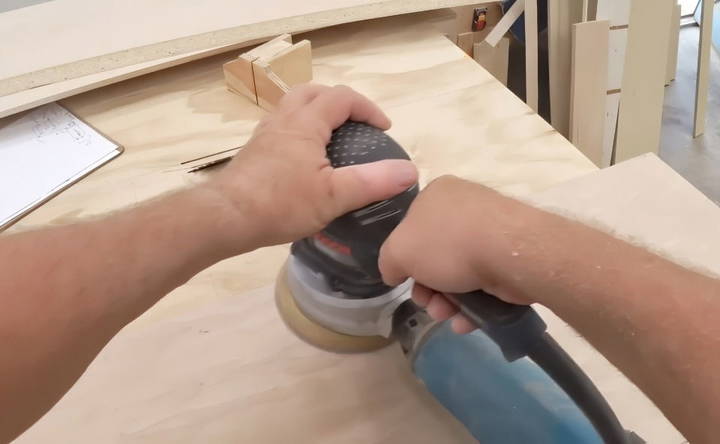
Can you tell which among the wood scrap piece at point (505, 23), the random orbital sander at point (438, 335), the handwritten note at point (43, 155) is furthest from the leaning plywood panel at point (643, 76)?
the handwritten note at point (43, 155)

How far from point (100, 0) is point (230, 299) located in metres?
0.70

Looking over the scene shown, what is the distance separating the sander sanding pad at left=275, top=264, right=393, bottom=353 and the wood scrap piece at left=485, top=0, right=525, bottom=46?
0.90 meters

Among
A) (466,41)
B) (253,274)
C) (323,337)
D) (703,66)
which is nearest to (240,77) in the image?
(253,274)

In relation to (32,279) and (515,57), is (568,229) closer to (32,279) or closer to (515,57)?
(32,279)

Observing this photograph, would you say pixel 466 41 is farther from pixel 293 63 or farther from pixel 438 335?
pixel 438 335

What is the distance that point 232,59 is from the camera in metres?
1.04

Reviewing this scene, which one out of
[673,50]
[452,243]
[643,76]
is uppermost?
[452,243]

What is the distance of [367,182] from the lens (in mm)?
520

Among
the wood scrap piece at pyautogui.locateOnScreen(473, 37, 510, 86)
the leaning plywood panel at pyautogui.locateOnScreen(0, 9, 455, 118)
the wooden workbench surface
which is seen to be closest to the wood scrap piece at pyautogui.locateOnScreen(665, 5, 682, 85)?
the wood scrap piece at pyautogui.locateOnScreen(473, 37, 510, 86)

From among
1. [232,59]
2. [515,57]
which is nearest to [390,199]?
[232,59]

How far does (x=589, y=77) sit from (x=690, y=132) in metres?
0.74

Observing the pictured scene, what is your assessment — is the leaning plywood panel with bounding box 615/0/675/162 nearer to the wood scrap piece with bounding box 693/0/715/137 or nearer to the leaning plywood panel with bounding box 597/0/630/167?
the leaning plywood panel with bounding box 597/0/630/167

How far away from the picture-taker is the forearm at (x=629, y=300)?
1.22 ft

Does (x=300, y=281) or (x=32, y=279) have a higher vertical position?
(x=32, y=279)
